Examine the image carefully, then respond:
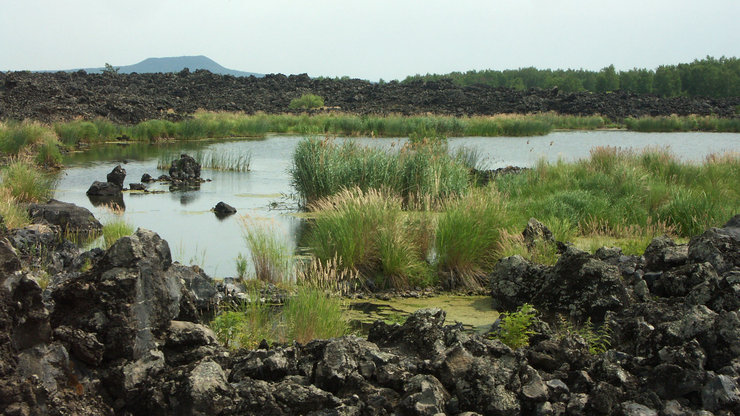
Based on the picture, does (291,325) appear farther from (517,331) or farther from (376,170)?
(376,170)

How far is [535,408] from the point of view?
4.27m

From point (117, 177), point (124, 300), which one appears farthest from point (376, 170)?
point (124, 300)

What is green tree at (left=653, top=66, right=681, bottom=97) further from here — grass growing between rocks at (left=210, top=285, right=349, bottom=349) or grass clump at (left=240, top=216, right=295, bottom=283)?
grass growing between rocks at (left=210, top=285, right=349, bottom=349)

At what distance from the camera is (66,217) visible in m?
11.1

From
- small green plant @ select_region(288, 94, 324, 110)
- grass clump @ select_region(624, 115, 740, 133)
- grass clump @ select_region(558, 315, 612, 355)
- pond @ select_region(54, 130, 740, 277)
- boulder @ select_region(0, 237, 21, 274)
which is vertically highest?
small green plant @ select_region(288, 94, 324, 110)

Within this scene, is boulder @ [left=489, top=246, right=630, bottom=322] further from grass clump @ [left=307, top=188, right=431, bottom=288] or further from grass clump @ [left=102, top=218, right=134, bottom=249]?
grass clump @ [left=102, top=218, right=134, bottom=249]

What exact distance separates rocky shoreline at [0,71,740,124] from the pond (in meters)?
12.3

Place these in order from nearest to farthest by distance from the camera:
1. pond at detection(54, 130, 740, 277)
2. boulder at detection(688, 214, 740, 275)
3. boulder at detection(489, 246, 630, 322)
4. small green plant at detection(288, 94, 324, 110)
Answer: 1. boulder at detection(489, 246, 630, 322)
2. boulder at detection(688, 214, 740, 275)
3. pond at detection(54, 130, 740, 277)
4. small green plant at detection(288, 94, 324, 110)

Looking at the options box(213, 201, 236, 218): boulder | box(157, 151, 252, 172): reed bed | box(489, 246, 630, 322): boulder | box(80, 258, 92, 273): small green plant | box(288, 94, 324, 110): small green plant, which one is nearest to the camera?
box(489, 246, 630, 322): boulder

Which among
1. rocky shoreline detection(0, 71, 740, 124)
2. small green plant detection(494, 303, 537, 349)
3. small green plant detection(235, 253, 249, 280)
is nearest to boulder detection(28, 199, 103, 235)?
small green plant detection(235, 253, 249, 280)

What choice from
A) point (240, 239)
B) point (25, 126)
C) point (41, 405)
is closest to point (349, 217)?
point (240, 239)

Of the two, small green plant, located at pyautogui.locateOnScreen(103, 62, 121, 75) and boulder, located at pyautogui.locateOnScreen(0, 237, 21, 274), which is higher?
small green plant, located at pyautogui.locateOnScreen(103, 62, 121, 75)

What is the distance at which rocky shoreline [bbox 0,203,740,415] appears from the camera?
4.02 m

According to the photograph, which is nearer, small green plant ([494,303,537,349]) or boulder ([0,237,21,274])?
boulder ([0,237,21,274])
